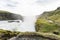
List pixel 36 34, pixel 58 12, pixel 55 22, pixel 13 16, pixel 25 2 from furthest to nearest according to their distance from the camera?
pixel 25 2 → pixel 13 16 → pixel 58 12 → pixel 55 22 → pixel 36 34

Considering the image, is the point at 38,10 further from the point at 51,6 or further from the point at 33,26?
the point at 33,26

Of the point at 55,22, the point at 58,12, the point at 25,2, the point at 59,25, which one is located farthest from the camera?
the point at 25,2

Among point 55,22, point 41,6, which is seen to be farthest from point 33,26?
point 41,6

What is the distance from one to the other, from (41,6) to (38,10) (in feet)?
5.66

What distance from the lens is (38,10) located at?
25109mm

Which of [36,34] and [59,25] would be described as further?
[59,25]

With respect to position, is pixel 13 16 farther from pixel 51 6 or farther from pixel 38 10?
pixel 51 6

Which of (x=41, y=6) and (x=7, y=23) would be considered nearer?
(x=7, y=23)

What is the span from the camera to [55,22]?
15.0m

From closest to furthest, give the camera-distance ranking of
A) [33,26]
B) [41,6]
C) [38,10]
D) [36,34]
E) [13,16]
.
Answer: [36,34] → [33,26] → [13,16] → [38,10] → [41,6]

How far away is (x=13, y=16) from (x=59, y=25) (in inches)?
239

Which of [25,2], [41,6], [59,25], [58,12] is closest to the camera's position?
[59,25]

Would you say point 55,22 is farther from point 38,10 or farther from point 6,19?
point 38,10

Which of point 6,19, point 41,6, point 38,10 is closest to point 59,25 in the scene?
point 6,19
